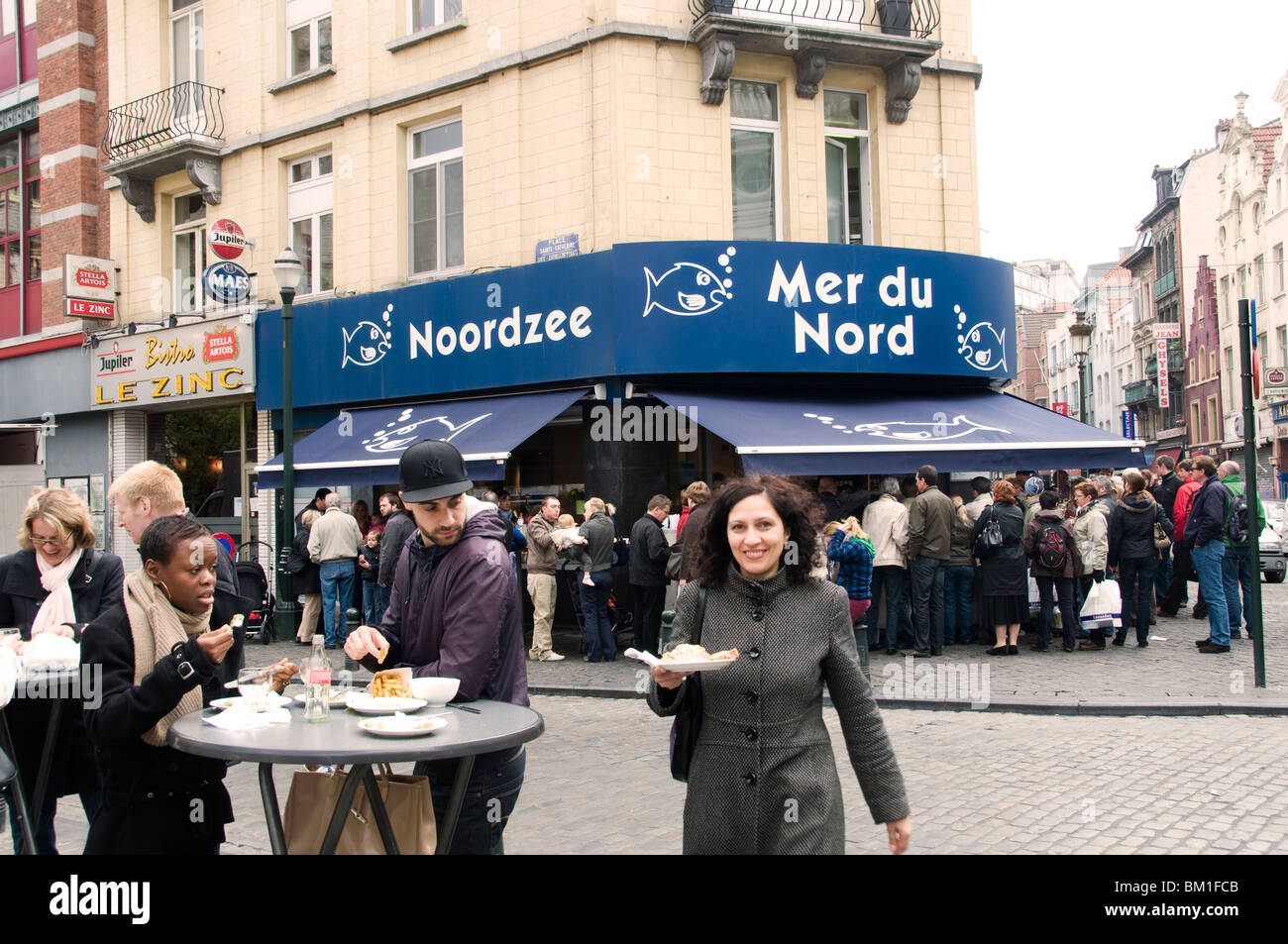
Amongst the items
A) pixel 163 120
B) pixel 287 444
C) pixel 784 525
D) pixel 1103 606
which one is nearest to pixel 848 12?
pixel 1103 606

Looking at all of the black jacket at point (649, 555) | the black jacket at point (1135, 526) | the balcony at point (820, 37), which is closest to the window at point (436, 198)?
the balcony at point (820, 37)

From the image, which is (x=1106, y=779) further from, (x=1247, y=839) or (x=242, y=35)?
(x=242, y=35)

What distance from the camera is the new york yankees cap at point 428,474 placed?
11.6 ft

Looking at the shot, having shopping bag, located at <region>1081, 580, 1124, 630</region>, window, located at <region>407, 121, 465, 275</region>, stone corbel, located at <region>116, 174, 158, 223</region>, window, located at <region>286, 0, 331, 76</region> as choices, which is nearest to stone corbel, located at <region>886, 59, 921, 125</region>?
window, located at <region>407, 121, 465, 275</region>

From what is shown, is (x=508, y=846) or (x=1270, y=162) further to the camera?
(x=1270, y=162)

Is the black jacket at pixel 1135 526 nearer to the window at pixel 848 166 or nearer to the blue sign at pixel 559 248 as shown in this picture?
the window at pixel 848 166

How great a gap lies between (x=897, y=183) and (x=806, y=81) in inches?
70.8

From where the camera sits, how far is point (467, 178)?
14531 millimetres

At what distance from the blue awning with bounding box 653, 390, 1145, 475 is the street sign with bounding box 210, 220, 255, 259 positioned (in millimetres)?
7828

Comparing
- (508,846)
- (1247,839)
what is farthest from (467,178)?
(1247,839)

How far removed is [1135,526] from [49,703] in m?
10.7

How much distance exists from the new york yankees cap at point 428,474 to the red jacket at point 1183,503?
37.3ft

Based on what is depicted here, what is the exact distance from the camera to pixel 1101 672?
33.2 feet

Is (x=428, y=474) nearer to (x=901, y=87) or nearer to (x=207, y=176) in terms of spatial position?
(x=901, y=87)
